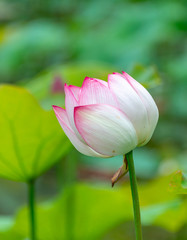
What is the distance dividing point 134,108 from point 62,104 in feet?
0.98

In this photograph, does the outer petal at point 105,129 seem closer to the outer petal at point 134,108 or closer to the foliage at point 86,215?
the outer petal at point 134,108

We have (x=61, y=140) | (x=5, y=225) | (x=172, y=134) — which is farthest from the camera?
(x=172, y=134)

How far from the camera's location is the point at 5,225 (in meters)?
0.76

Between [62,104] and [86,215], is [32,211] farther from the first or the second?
[86,215]

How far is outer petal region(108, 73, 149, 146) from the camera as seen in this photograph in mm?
348

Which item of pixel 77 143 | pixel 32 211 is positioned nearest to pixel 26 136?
pixel 32 211

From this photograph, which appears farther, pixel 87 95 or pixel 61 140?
pixel 61 140

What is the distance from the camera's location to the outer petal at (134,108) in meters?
0.35

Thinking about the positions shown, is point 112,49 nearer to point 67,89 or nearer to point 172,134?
point 172,134

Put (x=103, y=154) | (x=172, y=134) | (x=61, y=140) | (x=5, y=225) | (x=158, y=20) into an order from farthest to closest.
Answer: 1. (x=172, y=134)
2. (x=158, y=20)
3. (x=5, y=225)
4. (x=61, y=140)
5. (x=103, y=154)

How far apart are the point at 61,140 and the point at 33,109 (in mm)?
51

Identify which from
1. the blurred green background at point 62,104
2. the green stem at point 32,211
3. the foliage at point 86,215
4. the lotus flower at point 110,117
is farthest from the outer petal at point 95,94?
the foliage at point 86,215

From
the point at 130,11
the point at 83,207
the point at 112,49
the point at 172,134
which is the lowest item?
the point at 172,134

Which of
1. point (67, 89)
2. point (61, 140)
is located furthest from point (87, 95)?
point (61, 140)
